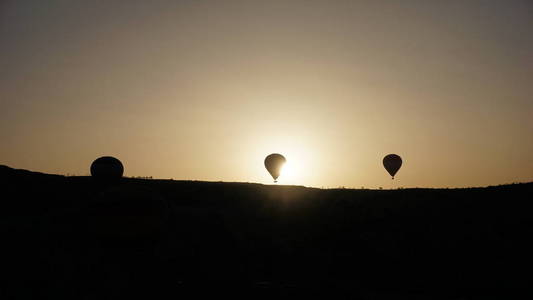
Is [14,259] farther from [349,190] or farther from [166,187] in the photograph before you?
[349,190]

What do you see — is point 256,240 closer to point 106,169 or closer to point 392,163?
point 106,169

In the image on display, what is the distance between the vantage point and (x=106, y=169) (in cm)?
4753

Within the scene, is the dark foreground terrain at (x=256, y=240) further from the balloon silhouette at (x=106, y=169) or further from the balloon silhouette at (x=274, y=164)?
the balloon silhouette at (x=274, y=164)

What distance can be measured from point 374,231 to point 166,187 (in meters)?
16.9

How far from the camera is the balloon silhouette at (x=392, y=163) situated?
59.1 m

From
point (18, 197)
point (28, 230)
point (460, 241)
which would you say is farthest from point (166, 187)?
point (460, 241)

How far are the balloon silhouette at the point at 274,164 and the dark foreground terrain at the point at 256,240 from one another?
881cm

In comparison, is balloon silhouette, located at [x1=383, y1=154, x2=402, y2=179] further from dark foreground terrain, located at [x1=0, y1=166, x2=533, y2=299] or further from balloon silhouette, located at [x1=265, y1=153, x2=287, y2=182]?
dark foreground terrain, located at [x1=0, y1=166, x2=533, y2=299]

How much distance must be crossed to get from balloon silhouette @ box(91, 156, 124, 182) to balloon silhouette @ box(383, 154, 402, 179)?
25964 millimetres

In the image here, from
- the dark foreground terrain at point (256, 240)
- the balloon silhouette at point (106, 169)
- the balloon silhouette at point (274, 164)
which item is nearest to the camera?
the dark foreground terrain at point (256, 240)

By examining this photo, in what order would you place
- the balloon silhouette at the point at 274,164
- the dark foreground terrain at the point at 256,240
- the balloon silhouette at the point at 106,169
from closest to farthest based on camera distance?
the dark foreground terrain at the point at 256,240
the balloon silhouette at the point at 106,169
the balloon silhouette at the point at 274,164

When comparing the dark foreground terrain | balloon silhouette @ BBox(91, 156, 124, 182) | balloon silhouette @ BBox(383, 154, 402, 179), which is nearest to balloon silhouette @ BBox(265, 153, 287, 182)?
the dark foreground terrain

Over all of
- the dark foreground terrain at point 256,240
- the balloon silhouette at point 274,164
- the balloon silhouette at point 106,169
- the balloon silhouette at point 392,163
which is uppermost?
the balloon silhouette at point 392,163

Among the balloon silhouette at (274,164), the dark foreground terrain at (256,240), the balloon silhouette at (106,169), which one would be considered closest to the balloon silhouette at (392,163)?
the balloon silhouette at (274,164)
